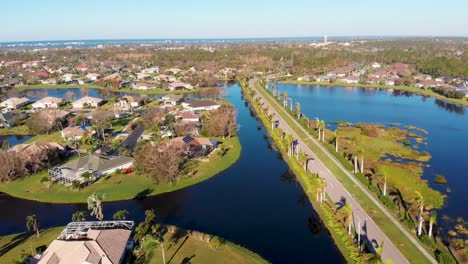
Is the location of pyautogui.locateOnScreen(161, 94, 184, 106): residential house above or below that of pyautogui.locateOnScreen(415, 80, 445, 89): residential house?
below

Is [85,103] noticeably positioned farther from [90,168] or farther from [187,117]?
[90,168]

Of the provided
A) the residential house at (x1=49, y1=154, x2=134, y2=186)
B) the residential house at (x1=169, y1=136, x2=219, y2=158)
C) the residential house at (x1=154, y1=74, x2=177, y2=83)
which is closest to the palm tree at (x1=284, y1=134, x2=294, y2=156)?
the residential house at (x1=169, y1=136, x2=219, y2=158)

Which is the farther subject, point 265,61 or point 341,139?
point 265,61

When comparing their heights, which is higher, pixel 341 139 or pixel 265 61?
pixel 265 61

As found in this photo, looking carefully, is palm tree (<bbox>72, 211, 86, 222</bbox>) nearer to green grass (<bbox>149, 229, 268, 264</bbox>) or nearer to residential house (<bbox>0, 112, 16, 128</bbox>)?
green grass (<bbox>149, 229, 268, 264</bbox>)

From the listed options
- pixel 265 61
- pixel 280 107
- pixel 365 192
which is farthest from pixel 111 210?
pixel 265 61

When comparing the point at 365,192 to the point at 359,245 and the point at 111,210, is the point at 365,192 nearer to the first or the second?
the point at 359,245
